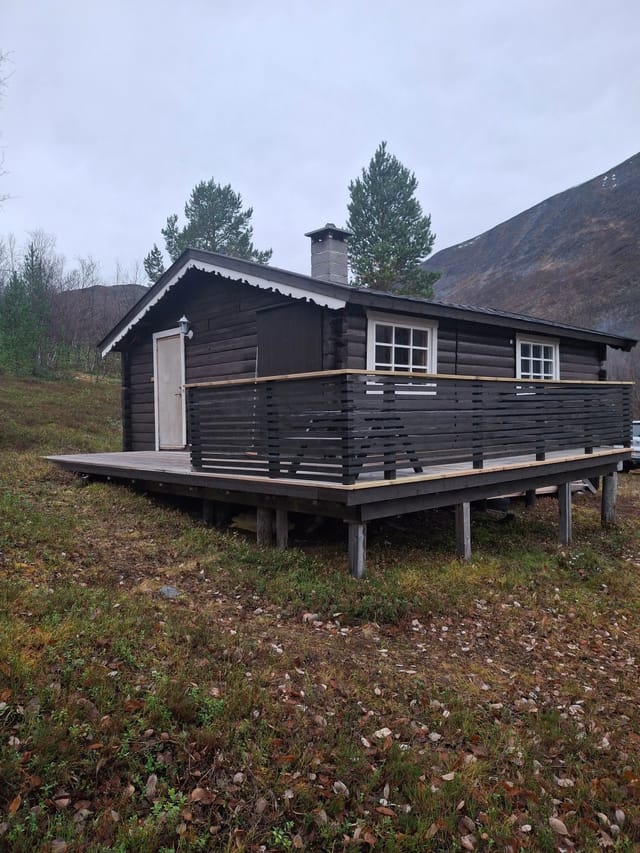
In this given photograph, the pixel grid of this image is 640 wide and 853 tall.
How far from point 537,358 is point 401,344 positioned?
448 cm

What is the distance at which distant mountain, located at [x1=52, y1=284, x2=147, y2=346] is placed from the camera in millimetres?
34094

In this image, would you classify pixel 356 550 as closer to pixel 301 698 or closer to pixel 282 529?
pixel 282 529

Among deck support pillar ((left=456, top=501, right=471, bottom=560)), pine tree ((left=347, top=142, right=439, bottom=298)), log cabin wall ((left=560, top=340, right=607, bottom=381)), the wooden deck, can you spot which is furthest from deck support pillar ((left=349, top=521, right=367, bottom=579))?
pine tree ((left=347, top=142, right=439, bottom=298))

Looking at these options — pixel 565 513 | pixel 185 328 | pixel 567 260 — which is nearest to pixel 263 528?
pixel 565 513

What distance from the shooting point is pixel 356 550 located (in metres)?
6.26

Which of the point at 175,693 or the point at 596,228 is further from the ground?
the point at 596,228

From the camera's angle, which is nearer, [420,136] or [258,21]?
[258,21]

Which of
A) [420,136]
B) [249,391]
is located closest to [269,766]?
[249,391]

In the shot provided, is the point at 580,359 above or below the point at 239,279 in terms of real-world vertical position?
below

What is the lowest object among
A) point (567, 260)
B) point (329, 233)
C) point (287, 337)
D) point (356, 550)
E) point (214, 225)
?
point (356, 550)

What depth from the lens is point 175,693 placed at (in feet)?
12.0

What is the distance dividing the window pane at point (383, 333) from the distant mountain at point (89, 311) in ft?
82.6

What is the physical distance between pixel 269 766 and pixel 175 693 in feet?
2.61

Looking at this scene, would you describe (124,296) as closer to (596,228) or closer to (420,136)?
(420,136)
